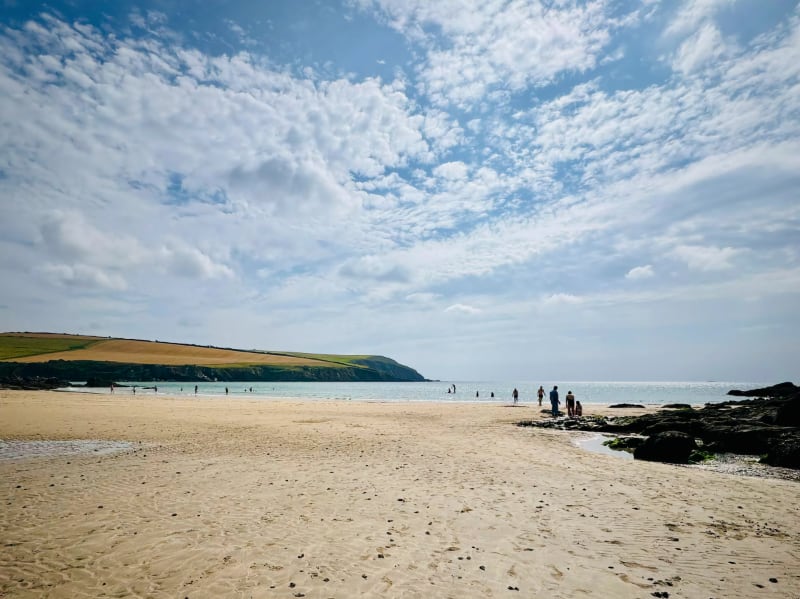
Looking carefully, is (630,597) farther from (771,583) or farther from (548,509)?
(548,509)

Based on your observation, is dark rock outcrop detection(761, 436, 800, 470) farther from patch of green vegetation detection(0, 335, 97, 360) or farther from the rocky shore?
patch of green vegetation detection(0, 335, 97, 360)

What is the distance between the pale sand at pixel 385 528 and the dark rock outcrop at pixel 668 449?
3.44 meters

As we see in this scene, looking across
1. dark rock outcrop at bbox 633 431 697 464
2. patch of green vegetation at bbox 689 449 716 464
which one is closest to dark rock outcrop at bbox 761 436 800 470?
patch of green vegetation at bbox 689 449 716 464

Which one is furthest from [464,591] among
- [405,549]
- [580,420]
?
[580,420]

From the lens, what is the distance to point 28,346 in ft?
602

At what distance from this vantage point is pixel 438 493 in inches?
486

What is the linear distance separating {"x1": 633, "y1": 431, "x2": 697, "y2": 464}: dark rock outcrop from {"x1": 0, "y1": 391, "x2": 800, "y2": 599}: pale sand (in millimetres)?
3443

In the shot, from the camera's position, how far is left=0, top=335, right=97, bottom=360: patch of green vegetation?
16445cm

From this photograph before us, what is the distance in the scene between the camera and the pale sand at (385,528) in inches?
275

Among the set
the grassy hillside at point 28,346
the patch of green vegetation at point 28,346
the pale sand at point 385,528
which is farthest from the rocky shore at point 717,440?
the patch of green vegetation at point 28,346

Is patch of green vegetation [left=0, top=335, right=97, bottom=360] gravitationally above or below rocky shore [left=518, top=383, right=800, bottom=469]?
above

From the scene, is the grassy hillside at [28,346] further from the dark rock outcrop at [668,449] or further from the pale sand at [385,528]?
the dark rock outcrop at [668,449]

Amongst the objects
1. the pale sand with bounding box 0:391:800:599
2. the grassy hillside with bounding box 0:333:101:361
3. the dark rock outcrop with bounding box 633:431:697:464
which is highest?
the grassy hillside with bounding box 0:333:101:361

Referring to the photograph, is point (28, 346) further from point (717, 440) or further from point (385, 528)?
point (717, 440)
